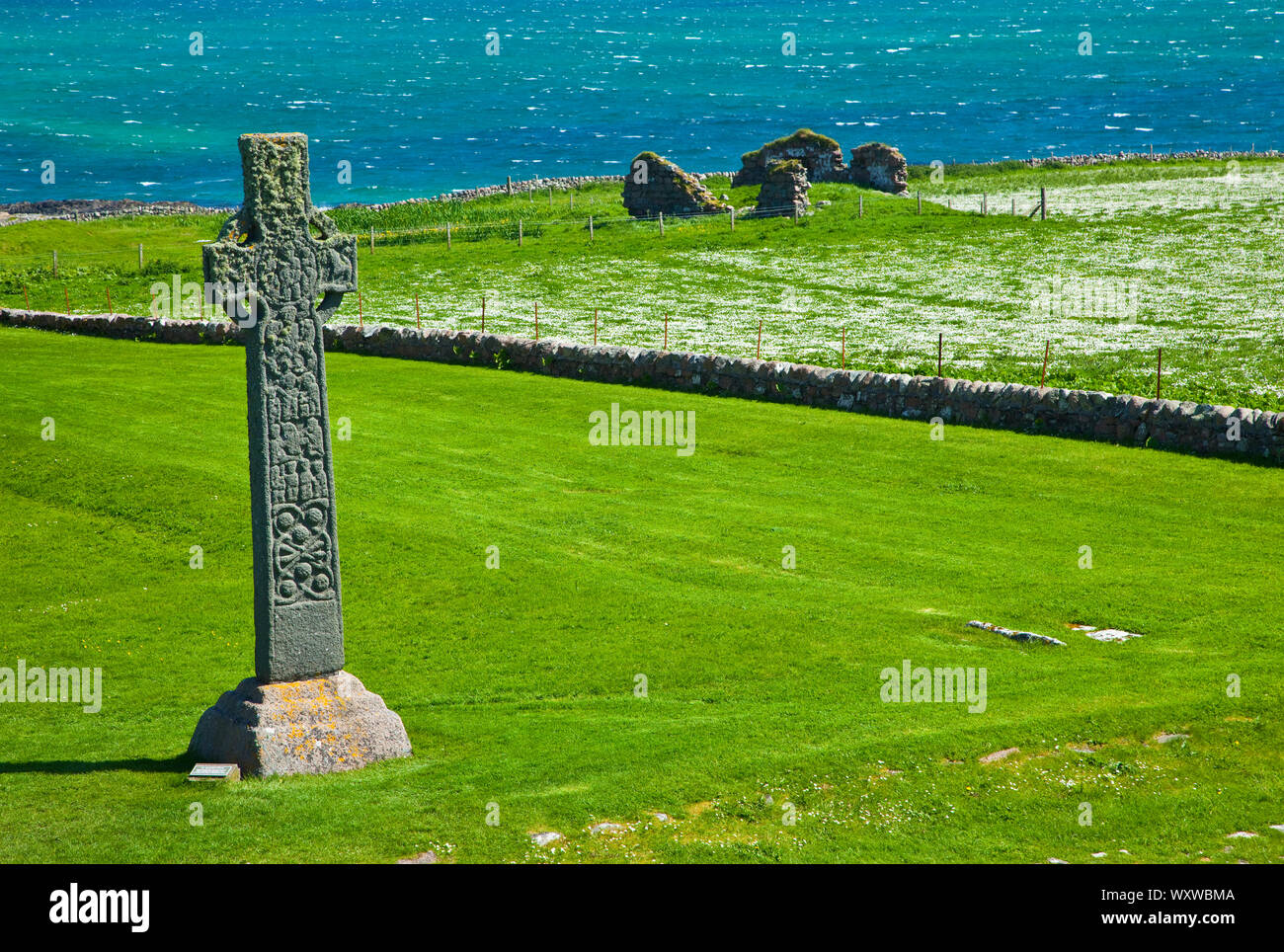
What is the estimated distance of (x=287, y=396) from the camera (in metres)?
12.2

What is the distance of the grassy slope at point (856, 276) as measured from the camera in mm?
37031

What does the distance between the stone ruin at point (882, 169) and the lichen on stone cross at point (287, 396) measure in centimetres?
6489

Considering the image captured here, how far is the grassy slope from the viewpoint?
37031mm

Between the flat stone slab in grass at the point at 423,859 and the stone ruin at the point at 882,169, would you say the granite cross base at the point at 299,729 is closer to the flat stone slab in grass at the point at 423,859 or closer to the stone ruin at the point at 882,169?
the flat stone slab in grass at the point at 423,859

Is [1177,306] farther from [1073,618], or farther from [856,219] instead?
[1073,618]

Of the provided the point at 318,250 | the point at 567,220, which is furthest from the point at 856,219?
the point at 318,250

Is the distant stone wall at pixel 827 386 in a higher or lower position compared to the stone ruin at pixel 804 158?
lower

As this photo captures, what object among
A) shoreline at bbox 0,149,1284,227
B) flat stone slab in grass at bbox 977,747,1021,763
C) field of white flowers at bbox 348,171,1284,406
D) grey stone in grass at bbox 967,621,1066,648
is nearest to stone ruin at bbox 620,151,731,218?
field of white flowers at bbox 348,171,1284,406

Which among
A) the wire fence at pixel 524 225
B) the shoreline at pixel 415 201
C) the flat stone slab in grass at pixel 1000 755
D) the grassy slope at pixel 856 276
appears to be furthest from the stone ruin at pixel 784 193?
the flat stone slab in grass at pixel 1000 755

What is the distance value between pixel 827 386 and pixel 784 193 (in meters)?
36.8

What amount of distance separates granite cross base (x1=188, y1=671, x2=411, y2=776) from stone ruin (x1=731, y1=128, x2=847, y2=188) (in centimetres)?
6527

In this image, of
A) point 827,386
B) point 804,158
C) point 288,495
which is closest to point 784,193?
point 804,158

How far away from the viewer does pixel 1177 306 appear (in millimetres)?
43406

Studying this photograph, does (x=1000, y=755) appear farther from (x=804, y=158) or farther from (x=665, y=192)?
(x=804, y=158)
